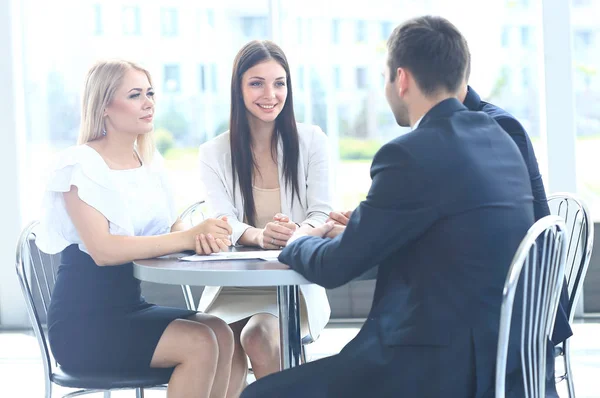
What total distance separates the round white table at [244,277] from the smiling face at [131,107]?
17.4 inches

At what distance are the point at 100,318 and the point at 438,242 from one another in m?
1.03

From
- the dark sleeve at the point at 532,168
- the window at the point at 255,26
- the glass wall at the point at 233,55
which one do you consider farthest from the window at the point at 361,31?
the dark sleeve at the point at 532,168

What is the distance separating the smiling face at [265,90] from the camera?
279 cm

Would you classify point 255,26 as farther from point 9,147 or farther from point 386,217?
point 386,217

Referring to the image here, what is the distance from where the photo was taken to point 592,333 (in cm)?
427

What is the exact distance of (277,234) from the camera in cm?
230

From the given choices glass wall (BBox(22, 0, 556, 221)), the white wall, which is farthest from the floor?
glass wall (BBox(22, 0, 556, 221))

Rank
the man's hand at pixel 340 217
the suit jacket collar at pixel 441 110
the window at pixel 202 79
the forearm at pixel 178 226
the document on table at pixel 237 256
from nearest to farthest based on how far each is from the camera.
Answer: the suit jacket collar at pixel 441 110 < the document on table at pixel 237 256 < the man's hand at pixel 340 217 < the forearm at pixel 178 226 < the window at pixel 202 79

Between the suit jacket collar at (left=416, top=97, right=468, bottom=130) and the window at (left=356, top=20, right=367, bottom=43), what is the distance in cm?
307

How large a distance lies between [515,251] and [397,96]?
0.43 m

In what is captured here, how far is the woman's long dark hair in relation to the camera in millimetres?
2793

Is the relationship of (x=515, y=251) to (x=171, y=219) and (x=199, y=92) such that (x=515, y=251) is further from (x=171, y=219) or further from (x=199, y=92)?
(x=199, y=92)

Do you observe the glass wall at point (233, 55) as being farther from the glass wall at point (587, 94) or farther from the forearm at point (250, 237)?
A: the forearm at point (250, 237)

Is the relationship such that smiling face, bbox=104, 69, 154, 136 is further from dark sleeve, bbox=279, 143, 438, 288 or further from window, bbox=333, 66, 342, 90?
window, bbox=333, 66, 342, 90
